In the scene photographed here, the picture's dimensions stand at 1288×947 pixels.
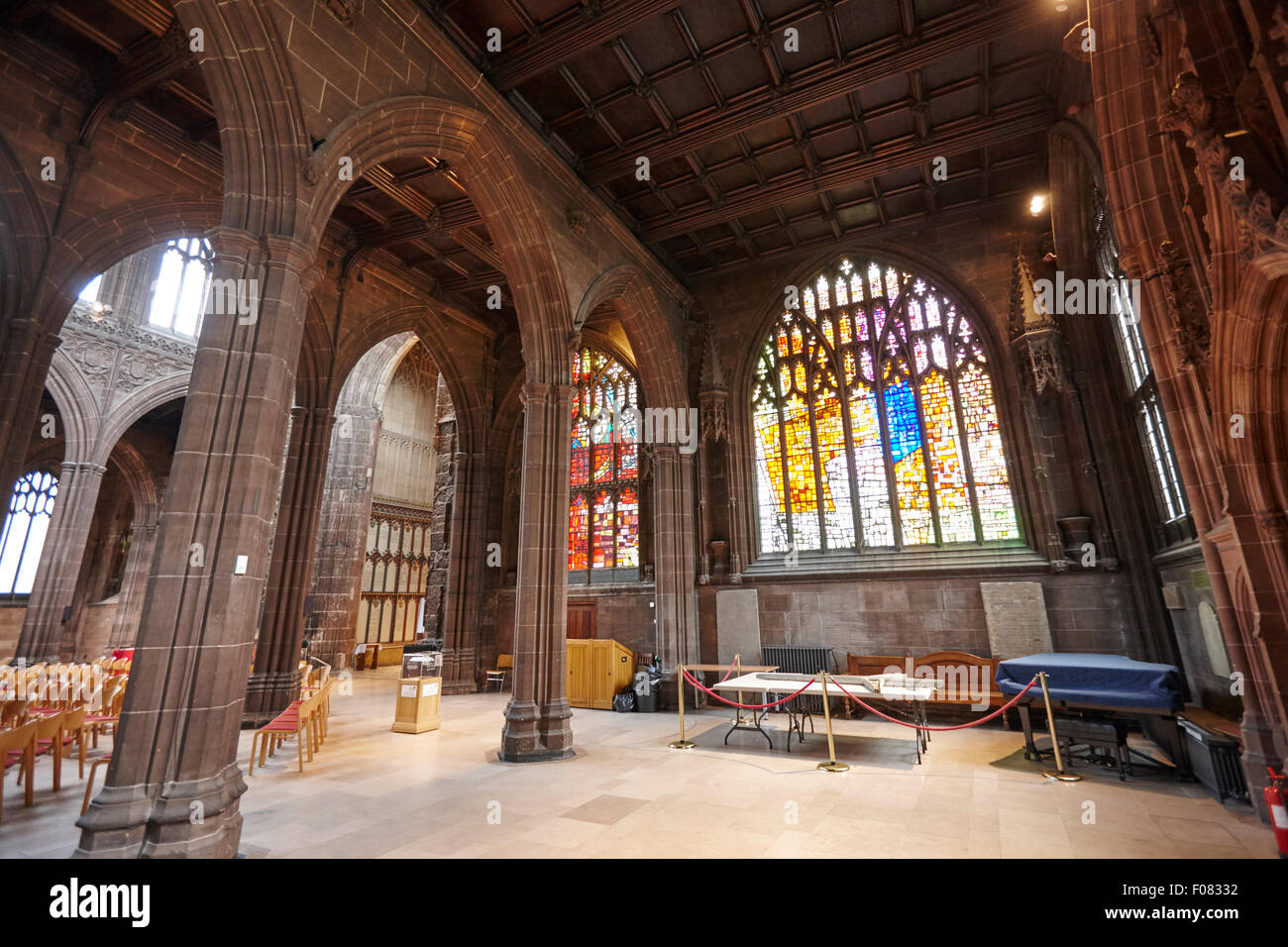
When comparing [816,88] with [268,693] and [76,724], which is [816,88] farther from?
[268,693]

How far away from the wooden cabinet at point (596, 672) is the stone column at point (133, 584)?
14.2 meters

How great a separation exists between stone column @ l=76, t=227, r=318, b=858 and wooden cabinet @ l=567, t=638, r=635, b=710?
7585 mm

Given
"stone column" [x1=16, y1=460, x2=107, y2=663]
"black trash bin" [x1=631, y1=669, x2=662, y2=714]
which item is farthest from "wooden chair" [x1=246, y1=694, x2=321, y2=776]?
"stone column" [x1=16, y1=460, x2=107, y2=663]

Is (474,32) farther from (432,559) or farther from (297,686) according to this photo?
(432,559)

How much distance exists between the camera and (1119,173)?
571cm

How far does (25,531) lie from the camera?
17.5 metres

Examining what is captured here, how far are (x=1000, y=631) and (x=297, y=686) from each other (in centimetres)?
1235

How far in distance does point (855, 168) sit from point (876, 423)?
483 centimetres

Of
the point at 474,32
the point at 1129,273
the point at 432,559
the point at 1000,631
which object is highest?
the point at 474,32

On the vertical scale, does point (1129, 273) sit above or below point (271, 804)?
above

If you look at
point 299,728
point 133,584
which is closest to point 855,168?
point 299,728

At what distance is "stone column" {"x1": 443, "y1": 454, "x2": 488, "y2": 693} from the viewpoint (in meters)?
13.6

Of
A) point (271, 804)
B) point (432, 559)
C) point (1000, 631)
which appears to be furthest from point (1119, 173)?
point (432, 559)
